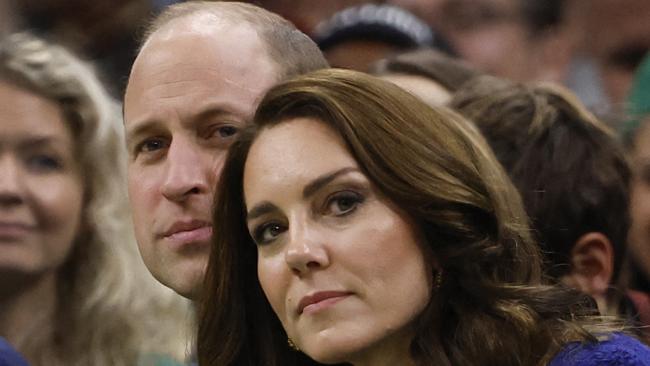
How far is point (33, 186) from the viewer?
3.98 m

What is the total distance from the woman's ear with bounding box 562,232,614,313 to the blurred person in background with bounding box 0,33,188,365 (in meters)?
1.18

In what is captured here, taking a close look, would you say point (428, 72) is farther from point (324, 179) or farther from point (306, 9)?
point (324, 179)

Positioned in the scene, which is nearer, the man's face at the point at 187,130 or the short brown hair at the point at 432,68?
the man's face at the point at 187,130

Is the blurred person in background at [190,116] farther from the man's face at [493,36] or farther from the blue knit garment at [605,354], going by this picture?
the man's face at [493,36]

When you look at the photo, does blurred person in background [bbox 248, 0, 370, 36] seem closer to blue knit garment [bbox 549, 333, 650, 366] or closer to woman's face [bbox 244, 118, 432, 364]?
woman's face [bbox 244, 118, 432, 364]

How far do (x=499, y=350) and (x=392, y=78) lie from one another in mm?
1642

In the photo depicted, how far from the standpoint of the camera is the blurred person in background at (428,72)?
4.12m

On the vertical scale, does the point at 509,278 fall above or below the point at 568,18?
above

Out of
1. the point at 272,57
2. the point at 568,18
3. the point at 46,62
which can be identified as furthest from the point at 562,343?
the point at 568,18

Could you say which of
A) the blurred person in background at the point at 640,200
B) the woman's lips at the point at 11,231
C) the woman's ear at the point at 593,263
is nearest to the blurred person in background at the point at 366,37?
the blurred person in background at the point at 640,200

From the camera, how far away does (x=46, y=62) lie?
417 centimetres

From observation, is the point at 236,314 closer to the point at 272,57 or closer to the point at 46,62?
the point at 272,57

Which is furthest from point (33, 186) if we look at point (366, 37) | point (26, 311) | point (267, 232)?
point (267, 232)

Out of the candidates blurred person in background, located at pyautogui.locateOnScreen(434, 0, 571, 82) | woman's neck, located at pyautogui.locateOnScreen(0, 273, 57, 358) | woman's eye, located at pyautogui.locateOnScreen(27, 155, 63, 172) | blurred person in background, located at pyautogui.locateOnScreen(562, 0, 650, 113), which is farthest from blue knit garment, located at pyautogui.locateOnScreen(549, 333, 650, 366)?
blurred person in background, located at pyautogui.locateOnScreen(434, 0, 571, 82)
